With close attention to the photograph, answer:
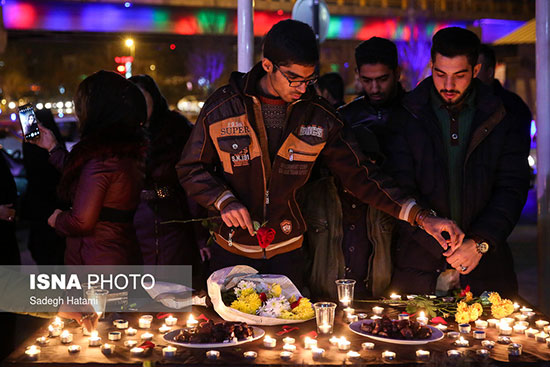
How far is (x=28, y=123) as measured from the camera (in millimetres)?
4102

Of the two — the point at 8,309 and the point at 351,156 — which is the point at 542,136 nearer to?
the point at 351,156

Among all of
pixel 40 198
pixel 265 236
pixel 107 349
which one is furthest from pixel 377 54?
pixel 40 198

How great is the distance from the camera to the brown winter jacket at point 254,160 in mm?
3336

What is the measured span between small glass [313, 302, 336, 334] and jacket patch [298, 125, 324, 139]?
954 millimetres

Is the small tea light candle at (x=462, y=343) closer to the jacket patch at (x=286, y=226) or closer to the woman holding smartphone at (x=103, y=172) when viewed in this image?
the jacket patch at (x=286, y=226)

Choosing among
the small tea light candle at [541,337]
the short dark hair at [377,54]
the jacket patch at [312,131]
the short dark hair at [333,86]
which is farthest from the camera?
the short dark hair at [333,86]

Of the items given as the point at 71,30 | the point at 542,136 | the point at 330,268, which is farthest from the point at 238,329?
the point at 71,30

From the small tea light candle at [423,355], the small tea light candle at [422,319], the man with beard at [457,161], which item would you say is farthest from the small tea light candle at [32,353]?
the man with beard at [457,161]

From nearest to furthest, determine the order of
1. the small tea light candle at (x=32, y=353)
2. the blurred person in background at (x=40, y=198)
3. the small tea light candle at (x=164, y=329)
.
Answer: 1. the small tea light candle at (x=32, y=353)
2. the small tea light candle at (x=164, y=329)
3. the blurred person in background at (x=40, y=198)

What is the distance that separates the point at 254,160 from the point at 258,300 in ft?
2.38

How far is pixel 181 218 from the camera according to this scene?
4.81 meters

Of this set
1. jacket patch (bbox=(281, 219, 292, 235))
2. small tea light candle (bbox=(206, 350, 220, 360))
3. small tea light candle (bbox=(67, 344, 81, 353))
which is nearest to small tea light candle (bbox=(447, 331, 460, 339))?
small tea light candle (bbox=(206, 350, 220, 360))

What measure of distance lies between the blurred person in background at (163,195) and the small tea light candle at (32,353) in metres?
2.27

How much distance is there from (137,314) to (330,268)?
122cm
